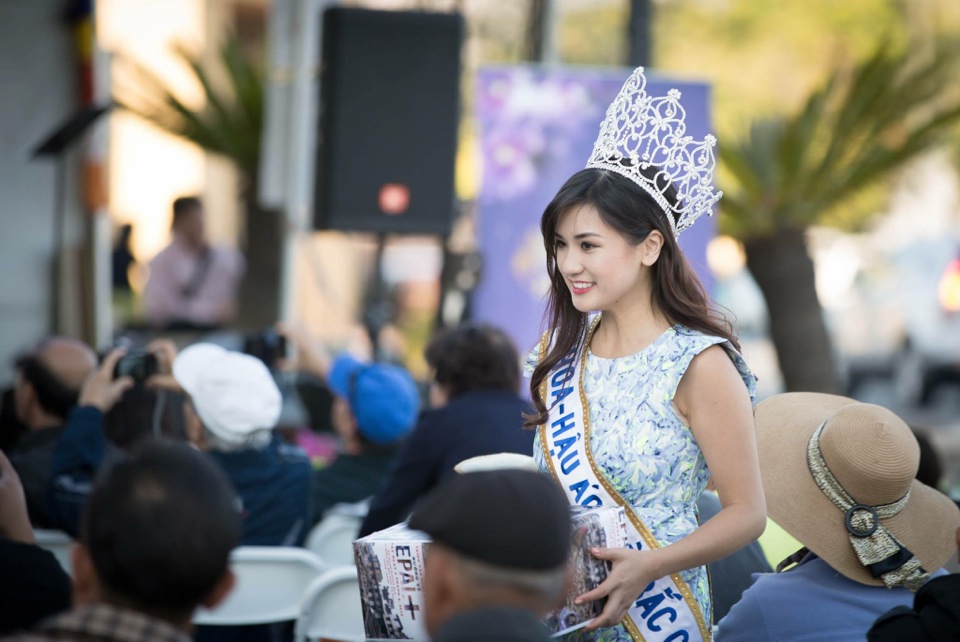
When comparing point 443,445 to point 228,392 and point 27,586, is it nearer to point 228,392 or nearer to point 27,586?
point 228,392

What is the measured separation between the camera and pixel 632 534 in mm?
2031

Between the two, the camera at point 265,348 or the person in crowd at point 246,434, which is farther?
the camera at point 265,348

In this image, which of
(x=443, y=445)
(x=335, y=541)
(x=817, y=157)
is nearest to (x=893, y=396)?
(x=817, y=157)

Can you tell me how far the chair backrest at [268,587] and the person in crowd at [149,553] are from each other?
1.48 meters

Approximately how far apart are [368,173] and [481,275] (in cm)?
90

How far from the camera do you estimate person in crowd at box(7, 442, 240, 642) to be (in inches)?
59.9

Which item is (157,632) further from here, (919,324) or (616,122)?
(919,324)

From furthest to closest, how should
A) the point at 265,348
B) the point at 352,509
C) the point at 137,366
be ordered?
1. the point at 265,348
2. the point at 352,509
3. the point at 137,366

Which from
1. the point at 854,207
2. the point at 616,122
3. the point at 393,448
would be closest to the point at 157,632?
the point at 616,122

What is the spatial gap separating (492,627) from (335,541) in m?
2.28

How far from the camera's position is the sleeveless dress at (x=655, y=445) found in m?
2.07

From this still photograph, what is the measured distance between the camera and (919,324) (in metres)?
13.4

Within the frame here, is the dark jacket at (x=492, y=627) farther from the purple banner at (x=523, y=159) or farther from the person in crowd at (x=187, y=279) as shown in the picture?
the person in crowd at (x=187, y=279)

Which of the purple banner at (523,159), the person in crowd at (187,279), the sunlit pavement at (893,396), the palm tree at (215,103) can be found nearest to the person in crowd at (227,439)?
the purple banner at (523,159)
